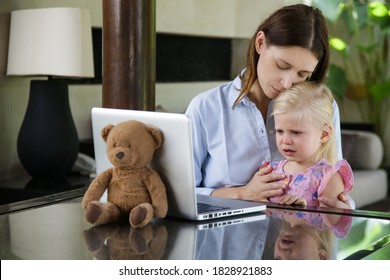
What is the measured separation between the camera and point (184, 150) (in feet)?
5.41

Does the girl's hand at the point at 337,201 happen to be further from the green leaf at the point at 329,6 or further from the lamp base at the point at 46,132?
the green leaf at the point at 329,6

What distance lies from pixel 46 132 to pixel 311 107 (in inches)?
70.3

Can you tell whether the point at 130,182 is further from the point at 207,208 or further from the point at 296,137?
the point at 296,137

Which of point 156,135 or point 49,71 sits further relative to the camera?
point 49,71

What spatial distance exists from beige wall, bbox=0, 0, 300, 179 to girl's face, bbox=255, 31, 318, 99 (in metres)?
1.86

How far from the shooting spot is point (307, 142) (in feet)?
7.18

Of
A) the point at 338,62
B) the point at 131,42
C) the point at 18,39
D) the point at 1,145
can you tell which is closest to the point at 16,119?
the point at 1,145

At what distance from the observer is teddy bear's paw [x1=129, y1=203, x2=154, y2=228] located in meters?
1.63

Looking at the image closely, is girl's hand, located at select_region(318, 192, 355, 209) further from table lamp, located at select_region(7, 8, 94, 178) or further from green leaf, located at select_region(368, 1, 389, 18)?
green leaf, located at select_region(368, 1, 389, 18)

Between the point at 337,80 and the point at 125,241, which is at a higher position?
the point at 125,241

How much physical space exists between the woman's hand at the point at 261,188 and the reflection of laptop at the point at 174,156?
41 cm

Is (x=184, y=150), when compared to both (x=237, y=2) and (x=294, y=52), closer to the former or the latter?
(x=294, y=52)

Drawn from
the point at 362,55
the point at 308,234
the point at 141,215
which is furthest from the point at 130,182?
the point at 362,55
